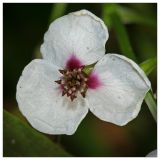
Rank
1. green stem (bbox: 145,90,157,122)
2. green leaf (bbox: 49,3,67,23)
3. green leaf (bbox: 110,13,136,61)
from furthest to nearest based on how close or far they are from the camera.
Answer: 1. green leaf (bbox: 49,3,67,23)
2. green leaf (bbox: 110,13,136,61)
3. green stem (bbox: 145,90,157,122)

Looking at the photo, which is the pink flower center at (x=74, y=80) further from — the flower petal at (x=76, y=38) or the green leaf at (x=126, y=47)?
the green leaf at (x=126, y=47)

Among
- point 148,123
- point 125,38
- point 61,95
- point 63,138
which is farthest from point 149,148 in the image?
point 61,95

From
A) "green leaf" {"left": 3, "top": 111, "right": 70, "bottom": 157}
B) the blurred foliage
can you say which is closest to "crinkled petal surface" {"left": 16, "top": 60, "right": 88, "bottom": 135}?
"green leaf" {"left": 3, "top": 111, "right": 70, "bottom": 157}

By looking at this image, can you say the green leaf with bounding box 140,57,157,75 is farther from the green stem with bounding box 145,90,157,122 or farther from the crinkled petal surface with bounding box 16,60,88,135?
the crinkled petal surface with bounding box 16,60,88,135

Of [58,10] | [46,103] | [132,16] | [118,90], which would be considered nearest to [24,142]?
[46,103]

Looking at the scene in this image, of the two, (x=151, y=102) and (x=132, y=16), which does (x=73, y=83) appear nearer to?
(x=151, y=102)

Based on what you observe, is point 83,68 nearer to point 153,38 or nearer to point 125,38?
point 125,38
